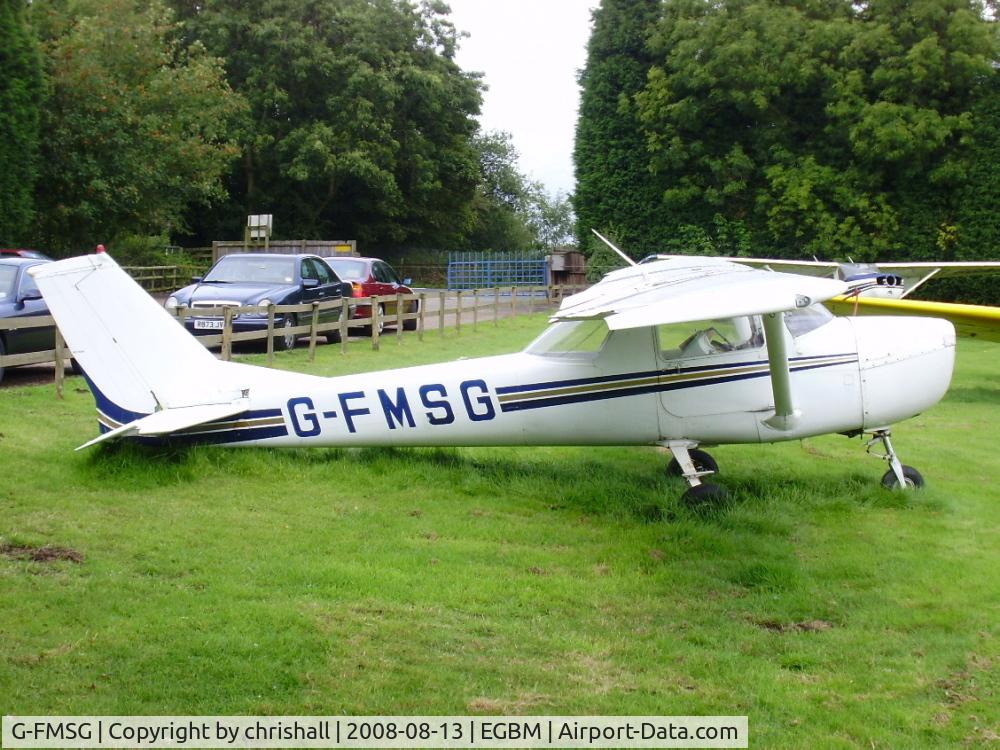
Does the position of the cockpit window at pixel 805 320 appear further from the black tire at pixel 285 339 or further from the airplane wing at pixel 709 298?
the black tire at pixel 285 339

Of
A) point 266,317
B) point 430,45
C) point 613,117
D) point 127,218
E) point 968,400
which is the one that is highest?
point 430,45

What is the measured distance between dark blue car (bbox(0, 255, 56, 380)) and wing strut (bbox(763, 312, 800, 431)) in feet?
29.4

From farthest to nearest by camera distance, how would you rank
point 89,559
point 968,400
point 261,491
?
1. point 968,400
2. point 261,491
3. point 89,559

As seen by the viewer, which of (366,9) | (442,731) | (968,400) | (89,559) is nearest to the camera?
(442,731)

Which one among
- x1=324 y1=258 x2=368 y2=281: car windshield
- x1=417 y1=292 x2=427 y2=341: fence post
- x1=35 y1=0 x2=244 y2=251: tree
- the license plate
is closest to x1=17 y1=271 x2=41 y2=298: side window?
the license plate

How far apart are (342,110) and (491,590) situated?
4448 cm

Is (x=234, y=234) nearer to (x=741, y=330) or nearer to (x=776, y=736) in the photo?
(x=741, y=330)

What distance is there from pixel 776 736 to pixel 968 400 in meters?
13.5

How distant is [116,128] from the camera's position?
28.1 meters

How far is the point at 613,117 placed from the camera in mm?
41719

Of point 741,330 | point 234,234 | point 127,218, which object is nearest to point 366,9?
point 234,234

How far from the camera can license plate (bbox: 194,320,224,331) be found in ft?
51.6

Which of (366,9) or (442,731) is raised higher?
(366,9)

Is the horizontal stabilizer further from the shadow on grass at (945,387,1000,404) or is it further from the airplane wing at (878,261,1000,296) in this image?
the airplane wing at (878,261,1000,296)
